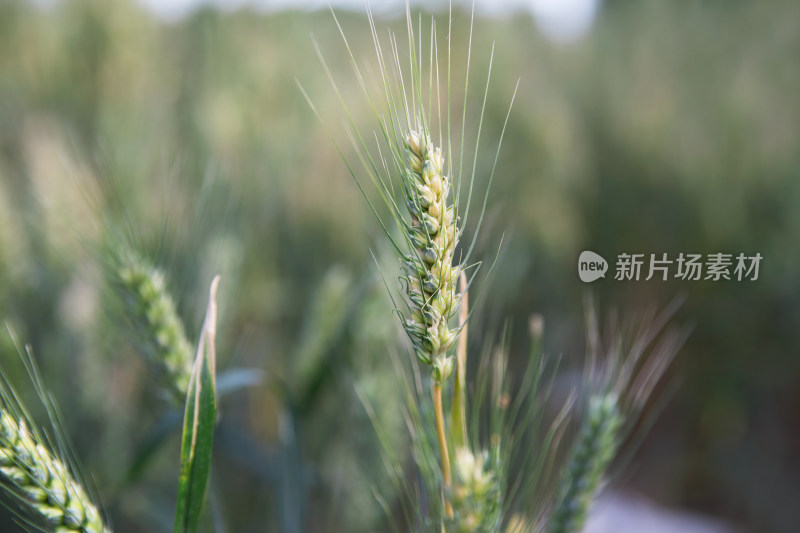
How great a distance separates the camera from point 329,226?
132 cm

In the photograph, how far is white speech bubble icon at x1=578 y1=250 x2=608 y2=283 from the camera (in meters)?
1.50

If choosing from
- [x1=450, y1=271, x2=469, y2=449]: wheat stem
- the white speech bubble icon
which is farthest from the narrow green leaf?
the white speech bubble icon

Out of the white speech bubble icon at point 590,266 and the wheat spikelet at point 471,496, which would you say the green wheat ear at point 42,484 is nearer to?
the wheat spikelet at point 471,496

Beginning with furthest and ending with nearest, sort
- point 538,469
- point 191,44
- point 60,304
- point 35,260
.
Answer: point 191,44, point 35,260, point 60,304, point 538,469

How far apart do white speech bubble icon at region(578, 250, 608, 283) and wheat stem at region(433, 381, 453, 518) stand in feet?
3.65

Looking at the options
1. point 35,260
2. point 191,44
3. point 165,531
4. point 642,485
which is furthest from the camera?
point 191,44

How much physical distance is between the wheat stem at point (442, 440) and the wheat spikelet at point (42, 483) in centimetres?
22

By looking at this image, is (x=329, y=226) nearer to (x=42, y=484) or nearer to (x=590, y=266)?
(x=590, y=266)

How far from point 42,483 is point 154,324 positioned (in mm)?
175

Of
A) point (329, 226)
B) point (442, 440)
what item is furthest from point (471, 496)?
point (329, 226)

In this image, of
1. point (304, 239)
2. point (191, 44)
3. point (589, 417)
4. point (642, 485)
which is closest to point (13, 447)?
point (589, 417)

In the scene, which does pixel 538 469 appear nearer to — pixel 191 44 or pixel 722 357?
pixel 722 357

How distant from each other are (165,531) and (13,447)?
465 millimetres

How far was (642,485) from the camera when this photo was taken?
147cm
